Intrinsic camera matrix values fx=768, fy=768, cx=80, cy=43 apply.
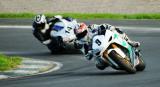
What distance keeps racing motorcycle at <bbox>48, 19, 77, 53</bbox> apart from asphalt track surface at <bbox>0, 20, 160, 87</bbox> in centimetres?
27

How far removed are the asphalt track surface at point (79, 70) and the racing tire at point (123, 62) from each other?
146 millimetres

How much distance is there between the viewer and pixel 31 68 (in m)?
18.1

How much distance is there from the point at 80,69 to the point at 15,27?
47.3 feet

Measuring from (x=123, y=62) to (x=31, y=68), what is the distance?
3.14 meters

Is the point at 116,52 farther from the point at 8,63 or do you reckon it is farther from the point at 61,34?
the point at 61,34

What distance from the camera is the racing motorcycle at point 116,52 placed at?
15.8 m

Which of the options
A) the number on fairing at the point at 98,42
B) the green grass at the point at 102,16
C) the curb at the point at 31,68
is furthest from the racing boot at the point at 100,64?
the green grass at the point at 102,16

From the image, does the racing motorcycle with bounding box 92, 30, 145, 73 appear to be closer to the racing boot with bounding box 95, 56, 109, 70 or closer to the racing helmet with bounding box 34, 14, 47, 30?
the racing boot with bounding box 95, 56, 109, 70

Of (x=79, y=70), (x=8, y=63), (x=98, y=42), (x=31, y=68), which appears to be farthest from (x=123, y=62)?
(x=8, y=63)

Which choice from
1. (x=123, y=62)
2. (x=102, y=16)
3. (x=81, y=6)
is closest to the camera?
(x=123, y=62)

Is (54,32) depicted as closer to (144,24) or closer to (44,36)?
(44,36)

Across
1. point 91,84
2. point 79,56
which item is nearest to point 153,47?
point 79,56

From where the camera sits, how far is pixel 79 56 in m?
21.6

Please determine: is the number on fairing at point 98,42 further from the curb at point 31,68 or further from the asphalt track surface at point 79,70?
the curb at point 31,68
